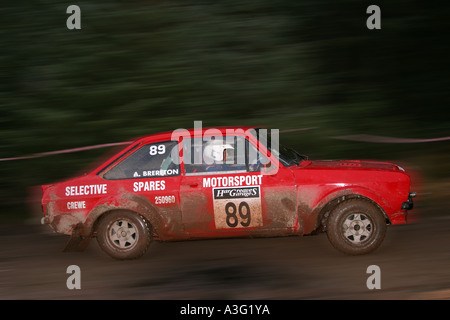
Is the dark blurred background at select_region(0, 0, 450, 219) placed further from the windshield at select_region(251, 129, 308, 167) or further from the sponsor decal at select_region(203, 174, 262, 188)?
the sponsor decal at select_region(203, 174, 262, 188)

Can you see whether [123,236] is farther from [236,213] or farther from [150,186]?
[236,213]

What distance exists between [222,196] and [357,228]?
1.60m

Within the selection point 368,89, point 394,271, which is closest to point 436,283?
point 394,271

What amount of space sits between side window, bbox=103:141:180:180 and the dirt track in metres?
1.06

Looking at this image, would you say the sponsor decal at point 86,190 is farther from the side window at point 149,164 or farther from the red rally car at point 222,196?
the side window at point 149,164

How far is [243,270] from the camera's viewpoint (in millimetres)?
6703

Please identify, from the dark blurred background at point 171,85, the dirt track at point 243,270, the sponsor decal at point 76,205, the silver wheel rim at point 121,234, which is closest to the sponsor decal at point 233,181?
the dirt track at point 243,270

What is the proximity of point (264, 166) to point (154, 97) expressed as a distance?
456 centimetres

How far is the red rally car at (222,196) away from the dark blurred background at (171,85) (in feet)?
11.7

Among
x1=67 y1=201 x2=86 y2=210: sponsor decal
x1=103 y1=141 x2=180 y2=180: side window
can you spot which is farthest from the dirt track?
x1=103 y1=141 x2=180 y2=180: side window

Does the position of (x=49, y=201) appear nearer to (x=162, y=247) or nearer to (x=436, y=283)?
(x=162, y=247)

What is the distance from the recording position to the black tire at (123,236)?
721cm

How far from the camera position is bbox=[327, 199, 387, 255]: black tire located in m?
6.86

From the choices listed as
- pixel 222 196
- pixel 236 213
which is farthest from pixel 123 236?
pixel 236 213
